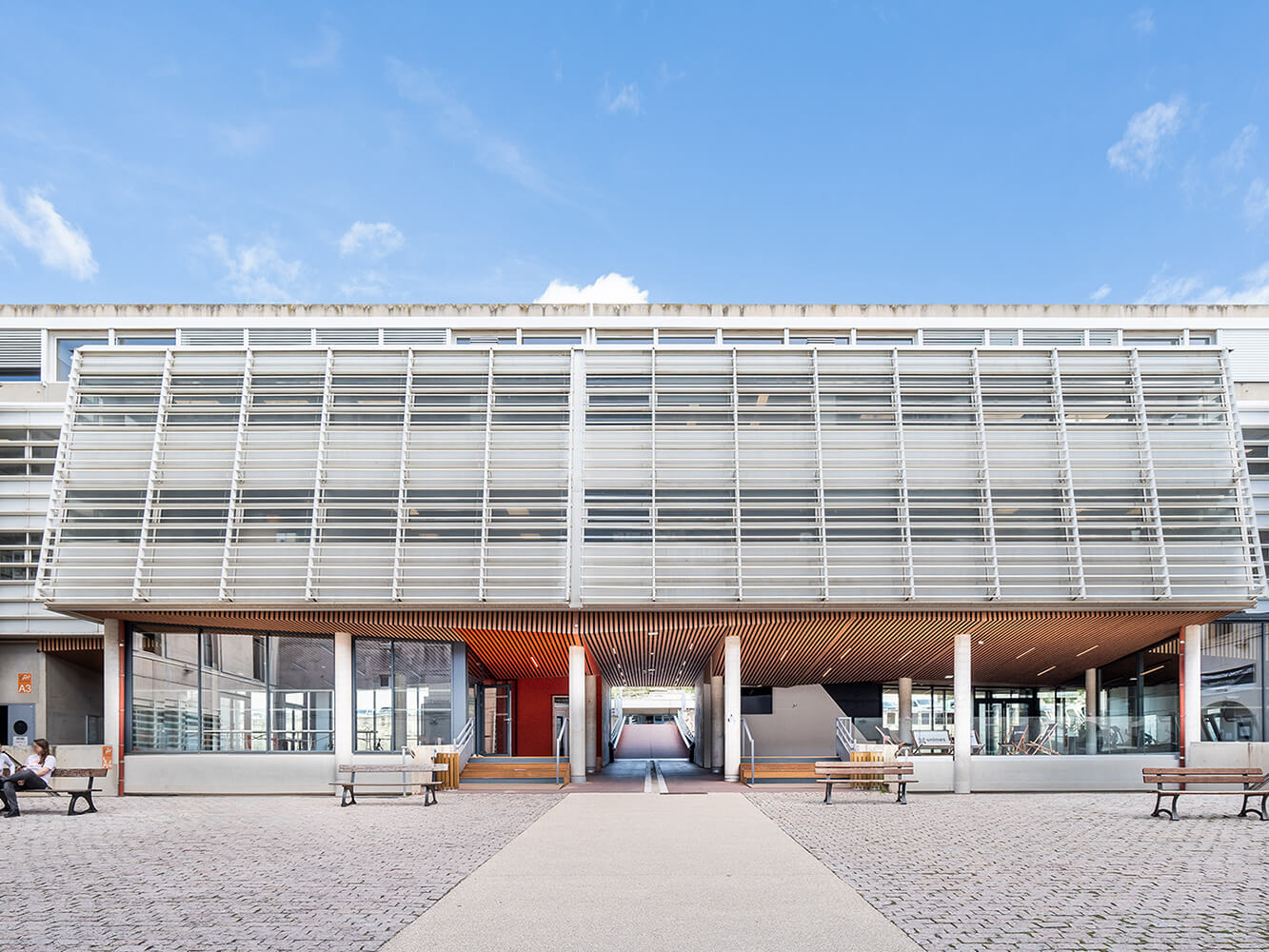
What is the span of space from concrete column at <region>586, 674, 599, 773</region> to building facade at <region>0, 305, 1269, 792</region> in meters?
6.45

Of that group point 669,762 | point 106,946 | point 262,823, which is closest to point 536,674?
point 669,762

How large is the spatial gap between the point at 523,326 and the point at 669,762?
15.8 meters

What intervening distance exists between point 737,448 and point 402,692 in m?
9.07

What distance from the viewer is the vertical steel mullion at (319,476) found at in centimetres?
2322

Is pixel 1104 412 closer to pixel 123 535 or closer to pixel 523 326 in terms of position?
pixel 523 326

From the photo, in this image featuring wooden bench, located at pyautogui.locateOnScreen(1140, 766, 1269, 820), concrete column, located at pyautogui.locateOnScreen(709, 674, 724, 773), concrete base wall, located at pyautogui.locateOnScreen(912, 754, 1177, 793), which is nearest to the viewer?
wooden bench, located at pyautogui.locateOnScreen(1140, 766, 1269, 820)

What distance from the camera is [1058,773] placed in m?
23.7

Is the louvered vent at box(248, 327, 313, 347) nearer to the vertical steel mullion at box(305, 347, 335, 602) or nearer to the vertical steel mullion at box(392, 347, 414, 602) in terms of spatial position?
the vertical steel mullion at box(305, 347, 335, 602)

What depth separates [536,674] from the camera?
3291cm

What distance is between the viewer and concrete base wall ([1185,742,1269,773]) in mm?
24203

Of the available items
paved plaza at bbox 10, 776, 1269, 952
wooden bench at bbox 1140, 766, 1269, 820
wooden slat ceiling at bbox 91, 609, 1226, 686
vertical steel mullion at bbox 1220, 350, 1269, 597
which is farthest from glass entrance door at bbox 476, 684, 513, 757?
vertical steel mullion at bbox 1220, 350, 1269, 597

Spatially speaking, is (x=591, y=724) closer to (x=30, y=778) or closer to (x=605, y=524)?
(x=605, y=524)

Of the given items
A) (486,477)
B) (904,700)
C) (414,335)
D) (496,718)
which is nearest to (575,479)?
(486,477)

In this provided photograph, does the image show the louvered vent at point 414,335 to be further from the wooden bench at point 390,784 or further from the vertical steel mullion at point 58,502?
the wooden bench at point 390,784
